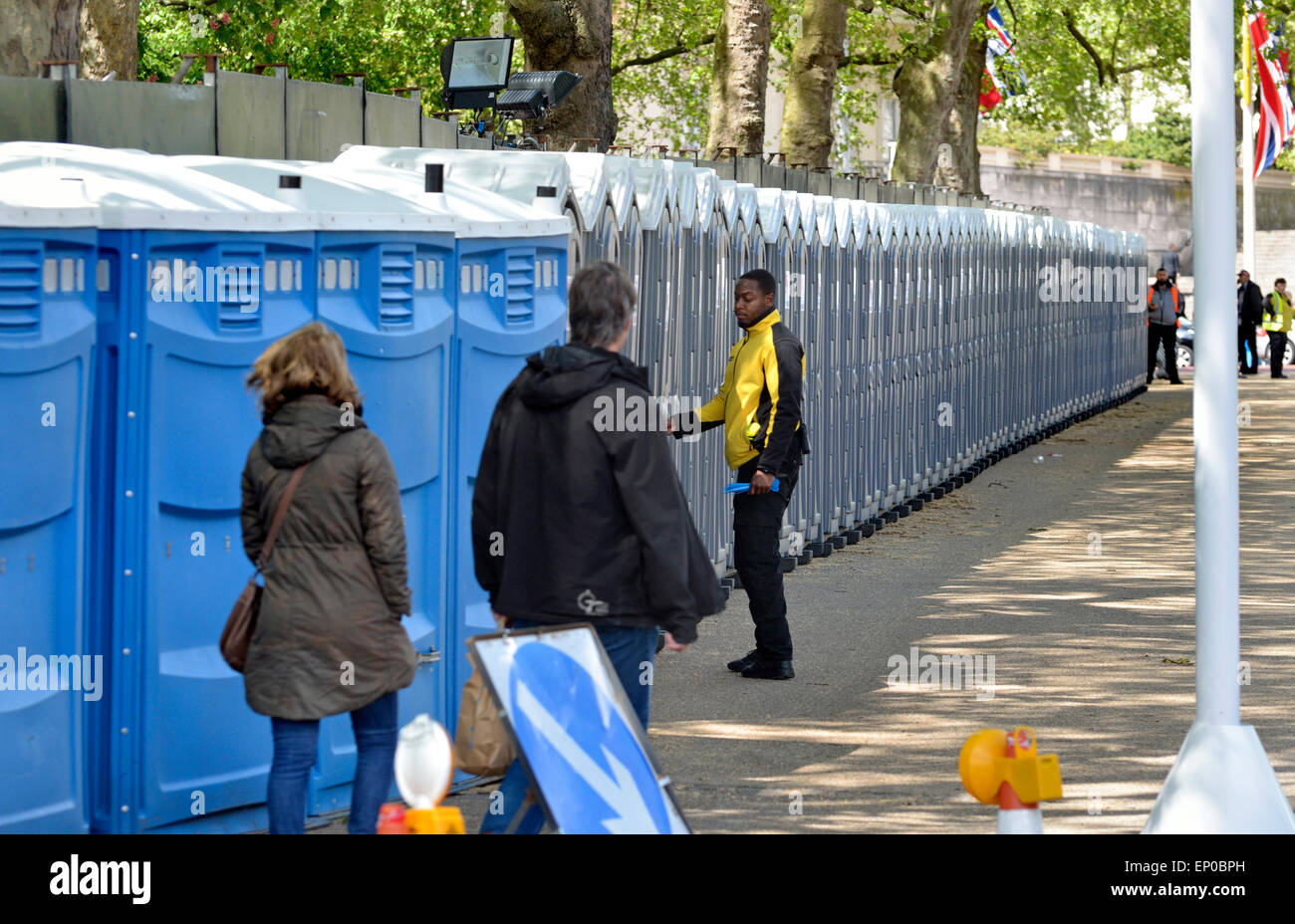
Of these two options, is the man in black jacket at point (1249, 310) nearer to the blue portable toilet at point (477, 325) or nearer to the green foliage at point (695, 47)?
the green foliage at point (695, 47)

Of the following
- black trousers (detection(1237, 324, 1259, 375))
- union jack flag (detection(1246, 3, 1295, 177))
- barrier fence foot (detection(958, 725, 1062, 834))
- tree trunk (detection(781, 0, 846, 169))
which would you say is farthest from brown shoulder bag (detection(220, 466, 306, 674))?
union jack flag (detection(1246, 3, 1295, 177))

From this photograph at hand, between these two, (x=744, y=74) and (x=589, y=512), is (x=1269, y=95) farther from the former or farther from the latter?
(x=589, y=512)

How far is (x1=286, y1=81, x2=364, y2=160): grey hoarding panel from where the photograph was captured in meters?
9.56

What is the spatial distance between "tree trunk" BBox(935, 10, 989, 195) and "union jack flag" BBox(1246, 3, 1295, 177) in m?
4.92

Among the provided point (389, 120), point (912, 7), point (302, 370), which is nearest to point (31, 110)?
point (389, 120)

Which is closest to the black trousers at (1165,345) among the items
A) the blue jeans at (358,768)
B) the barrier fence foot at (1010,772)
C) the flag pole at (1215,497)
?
the flag pole at (1215,497)

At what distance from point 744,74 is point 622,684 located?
49.6 ft

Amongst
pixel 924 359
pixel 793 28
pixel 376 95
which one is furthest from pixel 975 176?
pixel 376 95

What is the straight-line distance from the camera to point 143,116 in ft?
28.0

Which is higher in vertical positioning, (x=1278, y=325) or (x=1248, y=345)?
(x=1278, y=325)

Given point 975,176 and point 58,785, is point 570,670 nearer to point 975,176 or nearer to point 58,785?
point 58,785

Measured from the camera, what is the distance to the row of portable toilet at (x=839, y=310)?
937cm

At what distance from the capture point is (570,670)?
516 centimetres

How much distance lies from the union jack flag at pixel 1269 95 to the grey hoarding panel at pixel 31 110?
3051 centimetres
